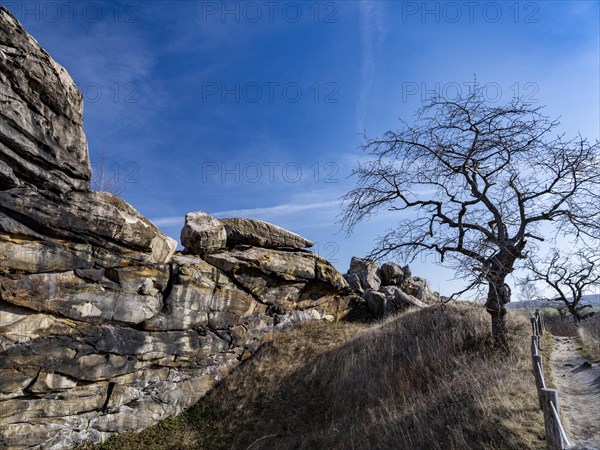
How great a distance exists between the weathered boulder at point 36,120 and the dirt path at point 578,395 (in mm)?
14736

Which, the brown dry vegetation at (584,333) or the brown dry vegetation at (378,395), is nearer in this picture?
the brown dry vegetation at (378,395)

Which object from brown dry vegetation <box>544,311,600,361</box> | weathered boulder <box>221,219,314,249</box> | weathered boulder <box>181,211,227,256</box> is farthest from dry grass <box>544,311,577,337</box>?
weathered boulder <box>181,211,227,256</box>

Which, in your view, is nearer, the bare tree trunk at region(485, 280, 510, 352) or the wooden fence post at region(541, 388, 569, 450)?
the wooden fence post at region(541, 388, 569, 450)

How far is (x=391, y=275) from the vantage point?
26938 millimetres

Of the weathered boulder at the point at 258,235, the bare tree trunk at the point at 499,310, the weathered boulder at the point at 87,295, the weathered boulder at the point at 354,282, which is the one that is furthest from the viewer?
the weathered boulder at the point at 354,282

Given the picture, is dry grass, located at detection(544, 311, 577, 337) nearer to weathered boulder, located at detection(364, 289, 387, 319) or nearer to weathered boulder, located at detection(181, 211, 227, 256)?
weathered boulder, located at detection(364, 289, 387, 319)

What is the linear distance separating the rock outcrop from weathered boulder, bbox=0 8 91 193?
51.3ft

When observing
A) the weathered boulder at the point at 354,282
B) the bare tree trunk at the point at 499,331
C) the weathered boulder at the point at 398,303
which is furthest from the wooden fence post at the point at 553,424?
the weathered boulder at the point at 354,282

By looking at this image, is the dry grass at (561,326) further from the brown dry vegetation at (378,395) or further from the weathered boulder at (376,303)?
the weathered boulder at (376,303)

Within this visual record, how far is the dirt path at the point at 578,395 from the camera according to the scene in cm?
713

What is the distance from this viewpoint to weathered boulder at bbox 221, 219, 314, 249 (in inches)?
709

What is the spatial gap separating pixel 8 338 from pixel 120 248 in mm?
3918

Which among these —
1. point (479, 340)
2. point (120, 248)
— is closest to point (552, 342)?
point (479, 340)

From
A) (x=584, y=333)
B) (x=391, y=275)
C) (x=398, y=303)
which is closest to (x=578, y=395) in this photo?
(x=584, y=333)
